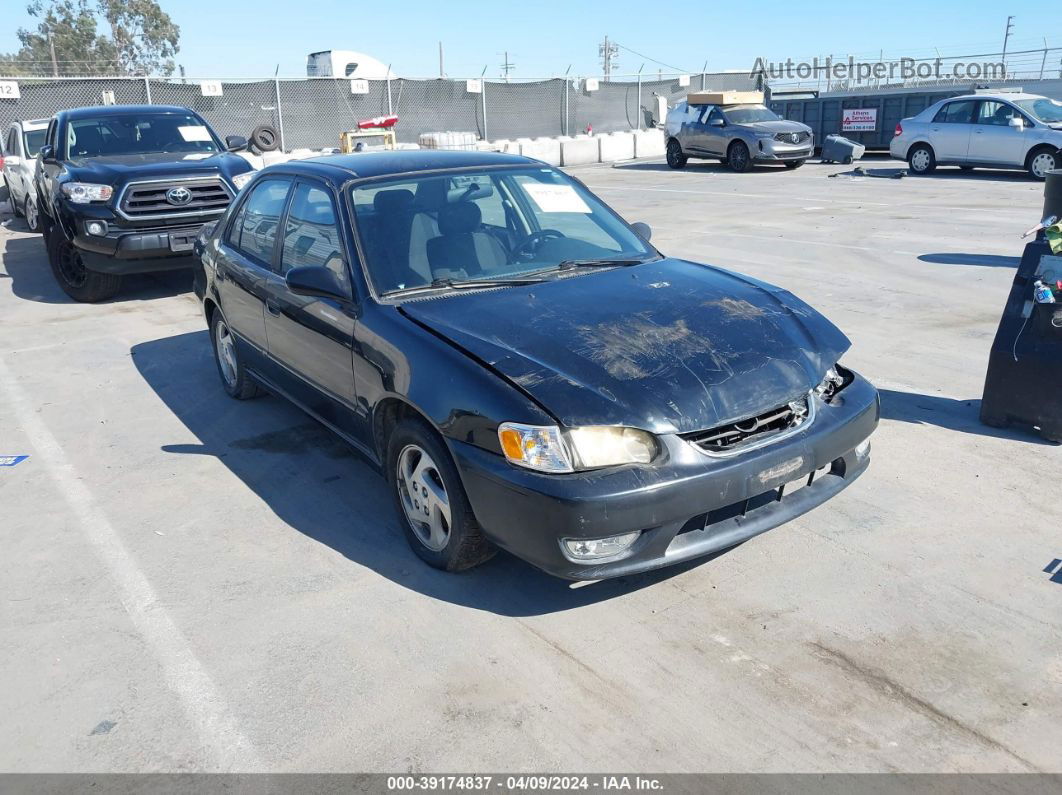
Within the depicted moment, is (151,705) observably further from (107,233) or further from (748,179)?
(748,179)

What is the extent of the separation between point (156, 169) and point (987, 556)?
335 inches

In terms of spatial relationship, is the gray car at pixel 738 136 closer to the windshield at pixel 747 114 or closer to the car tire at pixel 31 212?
the windshield at pixel 747 114

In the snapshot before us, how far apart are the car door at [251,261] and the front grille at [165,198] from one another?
12.7ft

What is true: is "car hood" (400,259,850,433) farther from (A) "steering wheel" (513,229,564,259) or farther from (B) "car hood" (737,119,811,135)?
(B) "car hood" (737,119,811,135)

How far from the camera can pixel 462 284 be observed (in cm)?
430

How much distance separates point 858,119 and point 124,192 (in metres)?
19.5

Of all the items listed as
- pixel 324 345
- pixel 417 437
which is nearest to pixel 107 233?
pixel 324 345

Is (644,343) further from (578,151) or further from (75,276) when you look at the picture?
(578,151)

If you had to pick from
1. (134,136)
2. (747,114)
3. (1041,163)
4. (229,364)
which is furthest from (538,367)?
(747,114)

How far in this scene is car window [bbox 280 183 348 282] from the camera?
14.7 feet

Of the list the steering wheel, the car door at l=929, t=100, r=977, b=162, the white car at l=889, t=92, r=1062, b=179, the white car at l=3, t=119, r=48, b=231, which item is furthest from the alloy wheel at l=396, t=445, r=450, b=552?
the car door at l=929, t=100, r=977, b=162

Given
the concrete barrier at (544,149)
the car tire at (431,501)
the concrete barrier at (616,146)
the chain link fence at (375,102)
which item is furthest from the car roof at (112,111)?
the concrete barrier at (616,146)

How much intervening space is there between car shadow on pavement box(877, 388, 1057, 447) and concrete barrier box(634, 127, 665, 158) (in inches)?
918
